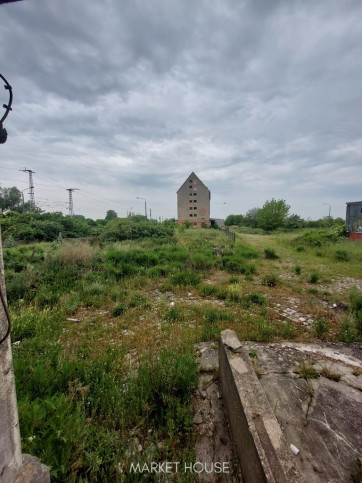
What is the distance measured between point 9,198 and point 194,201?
132ft

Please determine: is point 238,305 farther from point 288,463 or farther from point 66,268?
point 66,268

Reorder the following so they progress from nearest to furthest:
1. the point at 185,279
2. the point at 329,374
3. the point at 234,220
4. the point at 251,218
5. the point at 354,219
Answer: the point at 329,374 → the point at 185,279 → the point at 354,219 → the point at 251,218 → the point at 234,220

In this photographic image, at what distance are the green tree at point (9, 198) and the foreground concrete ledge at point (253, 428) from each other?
5604cm

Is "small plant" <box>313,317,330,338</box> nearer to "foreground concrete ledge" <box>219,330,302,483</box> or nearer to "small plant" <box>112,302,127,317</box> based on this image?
"foreground concrete ledge" <box>219,330,302,483</box>

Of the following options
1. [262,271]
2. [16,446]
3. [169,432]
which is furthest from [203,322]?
[262,271]

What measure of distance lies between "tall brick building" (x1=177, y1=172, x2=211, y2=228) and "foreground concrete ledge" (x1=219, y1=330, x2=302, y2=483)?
37.3 meters

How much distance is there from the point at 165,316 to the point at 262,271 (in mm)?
5595

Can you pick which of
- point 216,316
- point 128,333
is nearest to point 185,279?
point 216,316

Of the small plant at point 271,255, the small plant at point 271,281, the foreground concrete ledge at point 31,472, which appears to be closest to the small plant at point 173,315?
the foreground concrete ledge at point 31,472

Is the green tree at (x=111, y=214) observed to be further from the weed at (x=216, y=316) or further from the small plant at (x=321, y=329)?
the small plant at (x=321, y=329)

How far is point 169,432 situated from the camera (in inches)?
72.5

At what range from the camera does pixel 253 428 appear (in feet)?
4.84

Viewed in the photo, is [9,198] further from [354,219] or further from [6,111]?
[354,219]

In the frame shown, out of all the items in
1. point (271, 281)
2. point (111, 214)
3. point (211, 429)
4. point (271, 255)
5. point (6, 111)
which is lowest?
point (211, 429)
